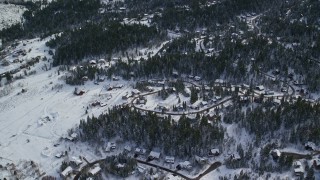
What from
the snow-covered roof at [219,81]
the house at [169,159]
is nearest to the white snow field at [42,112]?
the house at [169,159]

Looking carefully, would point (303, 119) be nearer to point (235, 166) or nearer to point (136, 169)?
point (235, 166)

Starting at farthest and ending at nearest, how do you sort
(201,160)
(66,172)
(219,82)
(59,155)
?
1. (219,82)
2. (59,155)
3. (201,160)
4. (66,172)

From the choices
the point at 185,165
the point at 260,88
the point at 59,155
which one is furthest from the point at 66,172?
the point at 260,88

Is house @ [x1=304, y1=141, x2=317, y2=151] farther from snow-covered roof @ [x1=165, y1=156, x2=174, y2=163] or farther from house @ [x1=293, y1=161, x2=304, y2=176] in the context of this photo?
snow-covered roof @ [x1=165, y1=156, x2=174, y2=163]

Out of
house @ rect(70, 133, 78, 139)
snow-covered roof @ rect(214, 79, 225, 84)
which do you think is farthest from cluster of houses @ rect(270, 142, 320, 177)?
house @ rect(70, 133, 78, 139)

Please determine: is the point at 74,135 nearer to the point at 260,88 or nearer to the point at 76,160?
the point at 76,160

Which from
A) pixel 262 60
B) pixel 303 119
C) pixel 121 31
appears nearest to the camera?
pixel 303 119

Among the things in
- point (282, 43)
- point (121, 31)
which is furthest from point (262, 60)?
point (121, 31)

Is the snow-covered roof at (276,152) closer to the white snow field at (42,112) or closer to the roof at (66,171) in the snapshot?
the roof at (66,171)
